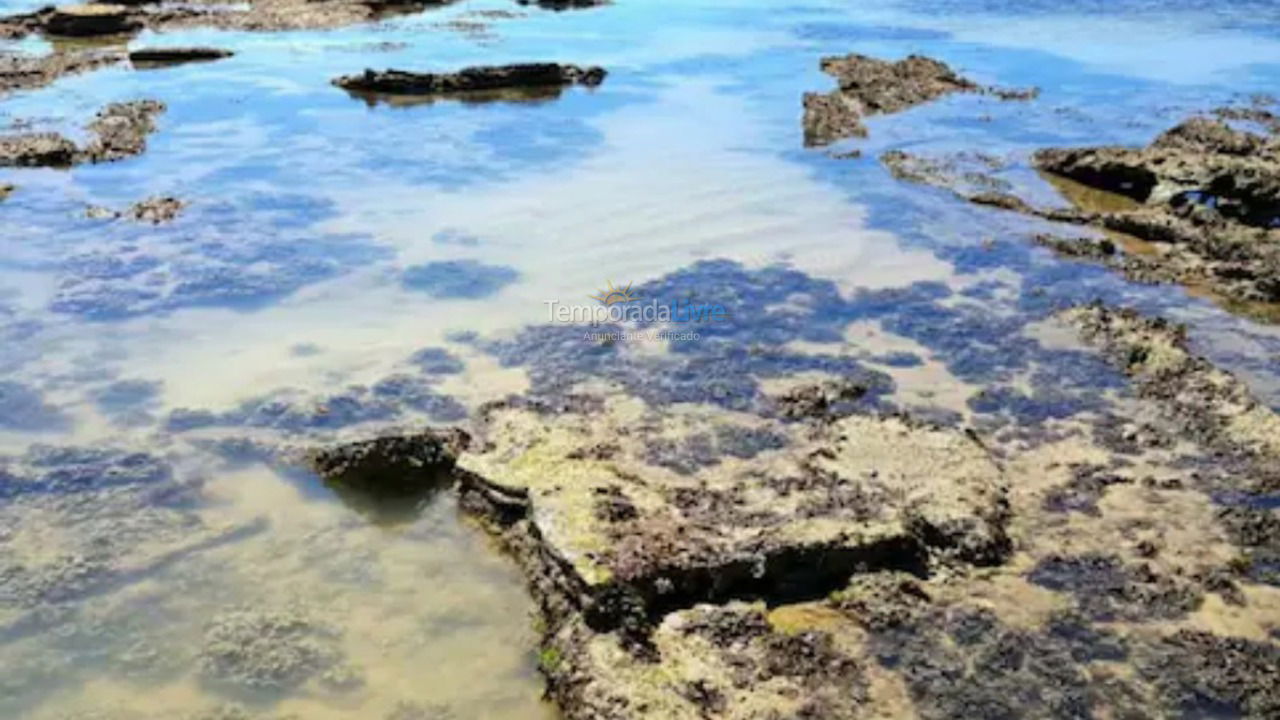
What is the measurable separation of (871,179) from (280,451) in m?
10.7

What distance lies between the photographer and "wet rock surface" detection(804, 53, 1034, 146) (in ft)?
64.8

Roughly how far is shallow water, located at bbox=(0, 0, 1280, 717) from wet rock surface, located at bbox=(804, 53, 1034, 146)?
57cm

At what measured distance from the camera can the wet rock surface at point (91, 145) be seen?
17141 millimetres

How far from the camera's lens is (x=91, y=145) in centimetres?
1794

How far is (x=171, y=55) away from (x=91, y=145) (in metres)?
8.70

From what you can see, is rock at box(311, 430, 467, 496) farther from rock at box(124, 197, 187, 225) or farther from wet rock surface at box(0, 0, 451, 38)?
wet rock surface at box(0, 0, 451, 38)

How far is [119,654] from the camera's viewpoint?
269 inches

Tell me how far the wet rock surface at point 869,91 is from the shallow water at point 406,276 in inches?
22.4

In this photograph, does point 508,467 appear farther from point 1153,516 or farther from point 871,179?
point 871,179

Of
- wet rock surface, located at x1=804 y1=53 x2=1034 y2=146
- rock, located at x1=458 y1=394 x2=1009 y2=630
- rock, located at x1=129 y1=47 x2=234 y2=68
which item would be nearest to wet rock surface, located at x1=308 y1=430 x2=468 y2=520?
rock, located at x1=458 y1=394 x2=1009 y2=630

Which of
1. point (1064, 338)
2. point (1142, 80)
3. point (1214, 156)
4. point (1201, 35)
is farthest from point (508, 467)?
point (1201, 35)
